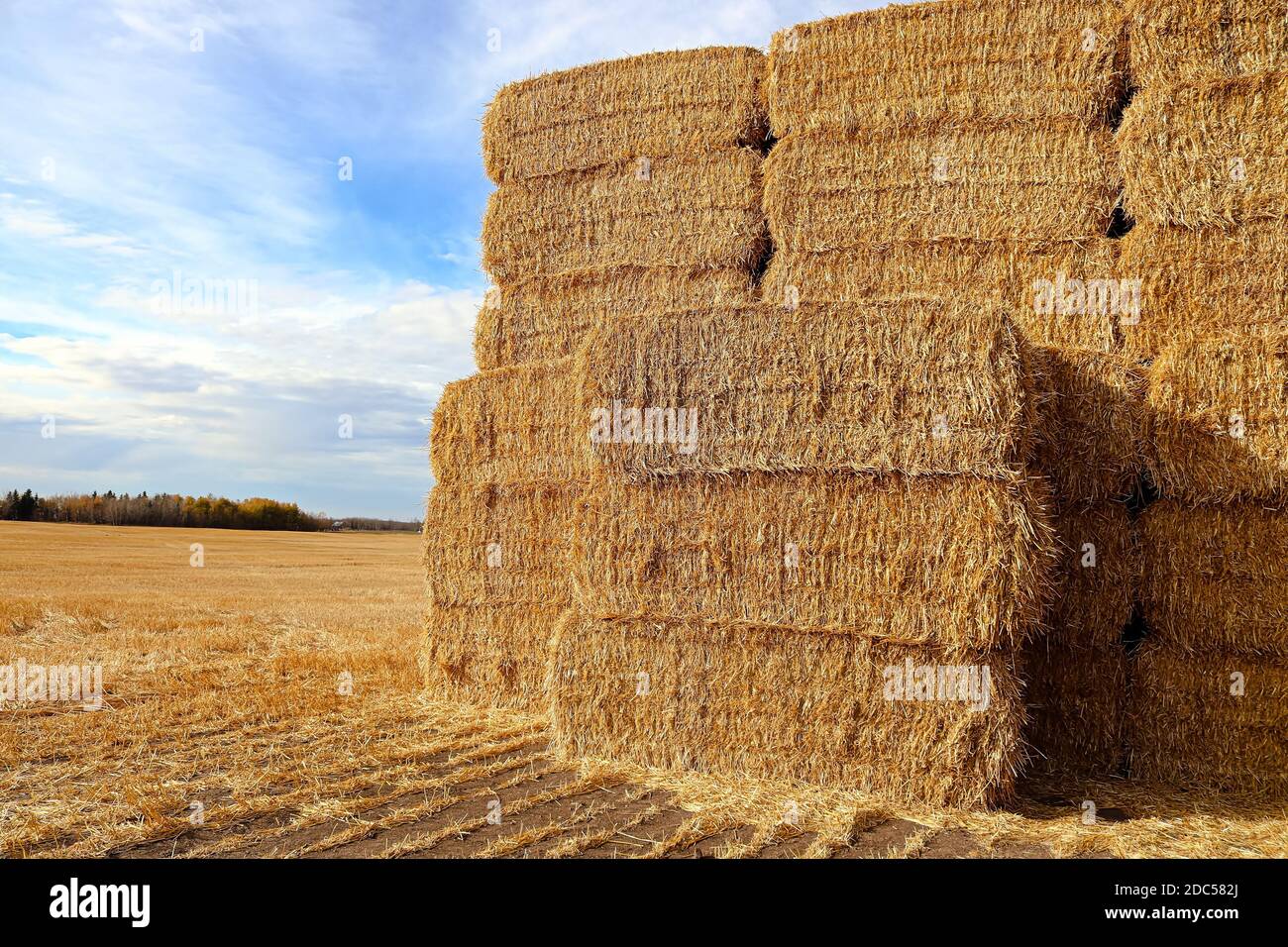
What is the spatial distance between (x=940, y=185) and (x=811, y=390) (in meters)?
2.52

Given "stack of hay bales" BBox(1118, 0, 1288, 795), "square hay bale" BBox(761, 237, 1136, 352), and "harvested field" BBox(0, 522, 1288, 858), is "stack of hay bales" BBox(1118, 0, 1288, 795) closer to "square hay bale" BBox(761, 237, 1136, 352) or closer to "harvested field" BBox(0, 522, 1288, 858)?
"square hay bale" BBox(761, 237, 1136, 352)

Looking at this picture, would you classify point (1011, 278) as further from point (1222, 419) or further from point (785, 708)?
point (785, 708)

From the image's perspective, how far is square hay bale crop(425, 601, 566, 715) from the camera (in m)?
7.52

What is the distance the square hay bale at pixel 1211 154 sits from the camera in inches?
240

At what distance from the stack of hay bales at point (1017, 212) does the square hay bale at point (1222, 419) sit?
0.21m

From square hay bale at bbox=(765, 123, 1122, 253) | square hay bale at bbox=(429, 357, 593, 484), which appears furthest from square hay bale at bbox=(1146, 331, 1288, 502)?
square hay bale at bbox=(429, 357, 593, 484)

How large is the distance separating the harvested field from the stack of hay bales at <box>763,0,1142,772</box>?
3.65 ft

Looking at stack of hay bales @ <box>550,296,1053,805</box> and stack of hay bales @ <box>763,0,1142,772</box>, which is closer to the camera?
stack of hay bales @ <box>550,296,1053,805</box>

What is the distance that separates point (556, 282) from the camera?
8141 mm

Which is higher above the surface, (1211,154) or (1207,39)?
(1207,39)

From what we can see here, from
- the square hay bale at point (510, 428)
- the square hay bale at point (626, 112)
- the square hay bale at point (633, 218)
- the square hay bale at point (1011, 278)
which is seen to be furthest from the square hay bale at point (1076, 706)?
the square hay bale at point (626, 112)

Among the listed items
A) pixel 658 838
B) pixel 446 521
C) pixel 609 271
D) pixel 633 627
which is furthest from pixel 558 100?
pixel 658 838

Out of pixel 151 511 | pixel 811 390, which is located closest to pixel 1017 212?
pixel 811 390
